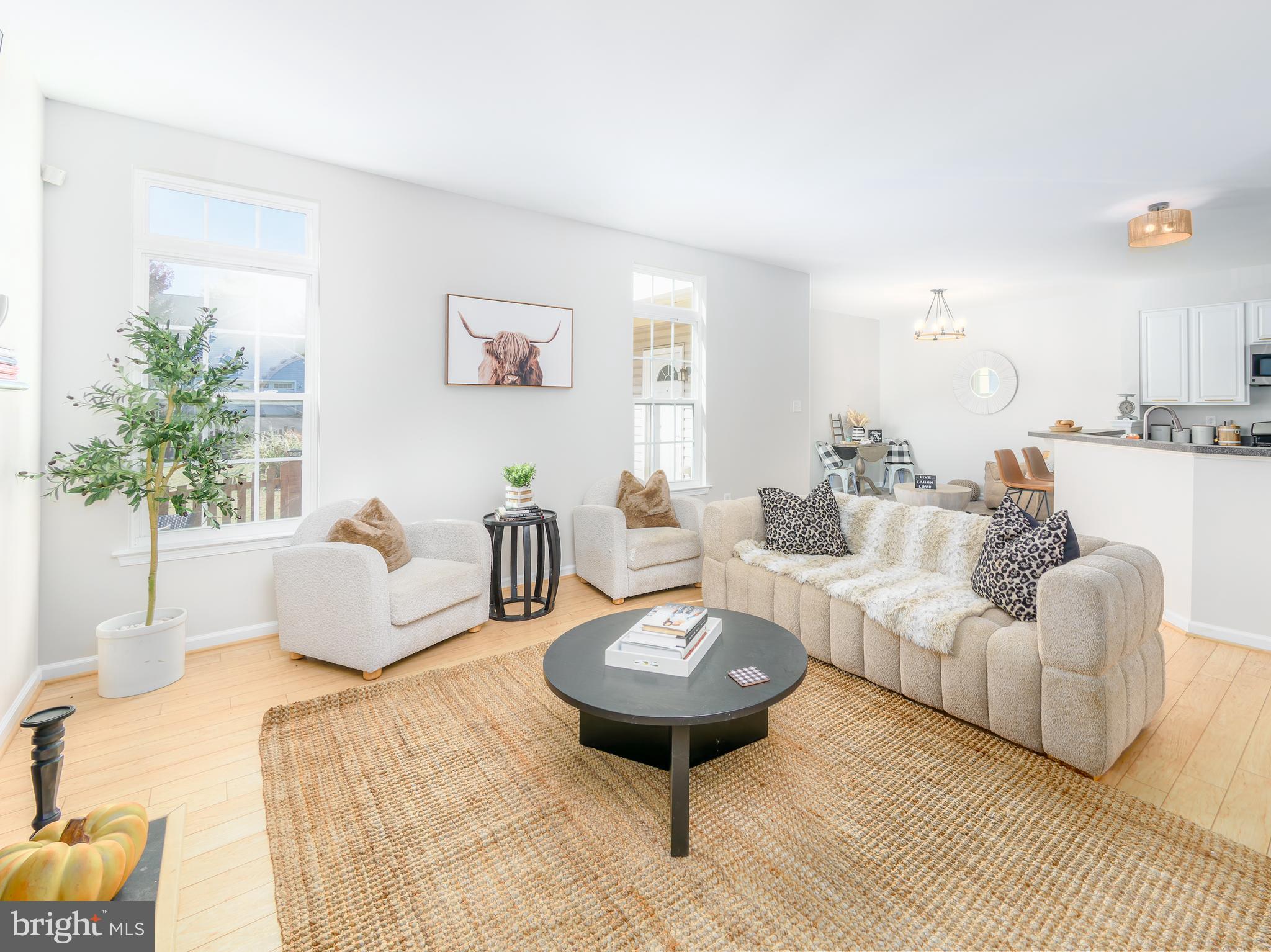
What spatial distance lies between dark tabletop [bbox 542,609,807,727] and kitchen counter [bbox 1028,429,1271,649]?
271 centimetres

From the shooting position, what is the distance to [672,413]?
5078 mm

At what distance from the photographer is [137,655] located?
2.57 metres

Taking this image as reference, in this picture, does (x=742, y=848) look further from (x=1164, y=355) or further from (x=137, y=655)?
(x=1164, y=355)

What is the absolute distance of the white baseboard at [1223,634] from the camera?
9.91 feet

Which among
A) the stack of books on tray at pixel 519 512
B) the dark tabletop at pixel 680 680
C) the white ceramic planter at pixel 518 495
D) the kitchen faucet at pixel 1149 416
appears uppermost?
the kitchen faucet at pixel 1149 416

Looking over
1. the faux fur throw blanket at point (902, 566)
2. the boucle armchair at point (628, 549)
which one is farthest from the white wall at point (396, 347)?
the faux fur throw blanket at point (902, 566)

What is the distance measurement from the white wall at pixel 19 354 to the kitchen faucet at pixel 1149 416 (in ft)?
23.0

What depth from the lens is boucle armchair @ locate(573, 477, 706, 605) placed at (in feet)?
12.4

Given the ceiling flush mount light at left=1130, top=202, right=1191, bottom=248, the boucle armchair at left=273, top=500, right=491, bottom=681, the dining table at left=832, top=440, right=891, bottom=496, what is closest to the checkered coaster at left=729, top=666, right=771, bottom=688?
the boucle armchair at left=273, top=500, right=491, bottom=681

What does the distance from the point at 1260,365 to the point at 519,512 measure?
6846mm

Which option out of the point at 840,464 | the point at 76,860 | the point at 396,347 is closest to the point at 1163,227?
the point at 840,464

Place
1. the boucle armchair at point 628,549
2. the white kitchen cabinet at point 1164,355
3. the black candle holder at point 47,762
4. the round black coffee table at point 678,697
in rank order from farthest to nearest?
the white kitchen cabinet at point 1164,355, the boucle armchair at point 628,549, the round black coffee table at point 678,697, the black candle holder at point 47,762

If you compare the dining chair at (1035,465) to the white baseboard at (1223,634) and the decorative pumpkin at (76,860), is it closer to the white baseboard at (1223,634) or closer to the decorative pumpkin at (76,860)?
the white baseboard at (1223,634)

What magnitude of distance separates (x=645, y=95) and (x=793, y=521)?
7.34ft
